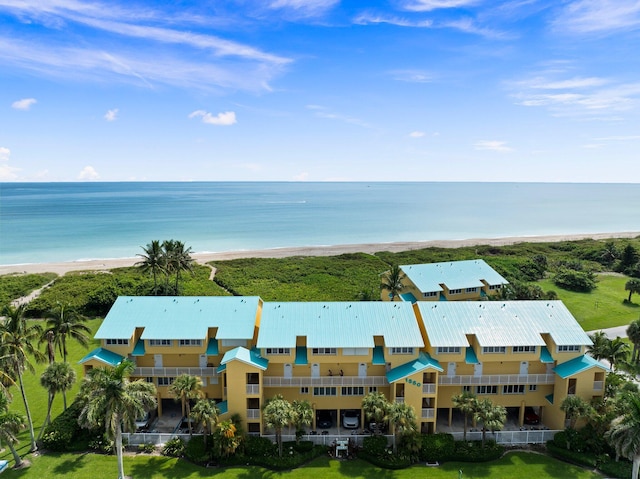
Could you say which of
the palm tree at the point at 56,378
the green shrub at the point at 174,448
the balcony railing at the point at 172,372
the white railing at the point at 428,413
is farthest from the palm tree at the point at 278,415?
the palm tree at the point at 56,378

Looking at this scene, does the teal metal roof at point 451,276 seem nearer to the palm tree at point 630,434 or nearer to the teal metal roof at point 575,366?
the teal metal roof at point 575,366

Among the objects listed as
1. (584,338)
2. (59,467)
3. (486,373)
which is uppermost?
(584,338)

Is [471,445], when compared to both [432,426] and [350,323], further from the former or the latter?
[350,323]

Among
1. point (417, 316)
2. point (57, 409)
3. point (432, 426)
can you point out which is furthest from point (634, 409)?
point (57, 409)

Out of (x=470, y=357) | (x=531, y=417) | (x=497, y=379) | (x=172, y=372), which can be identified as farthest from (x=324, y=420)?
(x=531, y=417)

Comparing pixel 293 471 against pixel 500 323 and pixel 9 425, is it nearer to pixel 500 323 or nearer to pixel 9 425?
pixel 9 425

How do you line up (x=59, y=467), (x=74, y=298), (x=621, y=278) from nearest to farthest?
1. (x=59, y=467)
2. (x=74, y=298)
3. (x=621, y=278)

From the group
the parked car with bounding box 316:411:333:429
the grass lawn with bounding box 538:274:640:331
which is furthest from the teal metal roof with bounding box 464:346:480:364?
the grass lawn with bounding box 538:274:640:331
